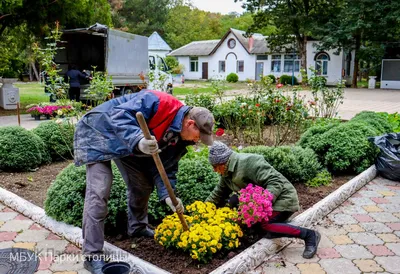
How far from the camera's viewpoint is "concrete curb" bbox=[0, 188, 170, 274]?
10.0 feet

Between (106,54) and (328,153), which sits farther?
(106,54)

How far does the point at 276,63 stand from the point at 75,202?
1412 inches

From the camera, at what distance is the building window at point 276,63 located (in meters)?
37.5

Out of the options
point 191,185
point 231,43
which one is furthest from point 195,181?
point 231,43

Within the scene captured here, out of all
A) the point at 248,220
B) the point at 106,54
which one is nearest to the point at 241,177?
the point at 248,220

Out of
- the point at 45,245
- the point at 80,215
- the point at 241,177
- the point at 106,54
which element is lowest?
the point at 45,245

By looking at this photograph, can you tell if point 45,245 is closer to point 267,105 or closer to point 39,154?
Answer: point 39,154

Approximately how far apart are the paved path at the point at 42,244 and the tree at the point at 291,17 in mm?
26959

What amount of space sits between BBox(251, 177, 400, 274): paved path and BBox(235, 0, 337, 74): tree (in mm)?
25280

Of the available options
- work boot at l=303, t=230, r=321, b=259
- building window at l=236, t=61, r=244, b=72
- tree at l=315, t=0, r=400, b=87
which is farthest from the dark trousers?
building window at l=236, t=61, r=244, b=72

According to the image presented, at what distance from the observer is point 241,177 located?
11.4 ft

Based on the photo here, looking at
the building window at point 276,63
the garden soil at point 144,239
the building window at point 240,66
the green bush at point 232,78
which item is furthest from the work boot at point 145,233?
the building window at point 240,66

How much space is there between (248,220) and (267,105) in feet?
14.1

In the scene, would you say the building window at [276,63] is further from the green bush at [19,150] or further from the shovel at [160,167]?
the shovel at [160,167]
